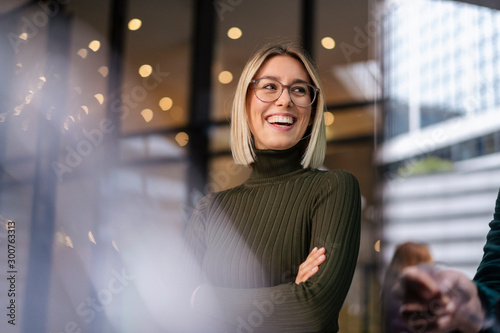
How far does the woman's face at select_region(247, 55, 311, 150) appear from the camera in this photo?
164 cm

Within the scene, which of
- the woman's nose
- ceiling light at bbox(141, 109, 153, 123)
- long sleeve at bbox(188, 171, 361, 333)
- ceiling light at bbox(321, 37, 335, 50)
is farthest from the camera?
ceiling light at bbox(321, 37, 335, 50)

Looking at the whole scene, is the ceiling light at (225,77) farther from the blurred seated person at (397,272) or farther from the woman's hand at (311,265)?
the blurred seated person at (397,272)

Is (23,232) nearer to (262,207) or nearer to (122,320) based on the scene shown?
(122,320)

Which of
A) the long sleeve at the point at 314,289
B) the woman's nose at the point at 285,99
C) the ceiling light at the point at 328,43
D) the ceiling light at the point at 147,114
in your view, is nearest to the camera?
the long sleeve at the point at 314,289

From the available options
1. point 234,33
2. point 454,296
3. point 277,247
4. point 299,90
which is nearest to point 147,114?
point 234,33

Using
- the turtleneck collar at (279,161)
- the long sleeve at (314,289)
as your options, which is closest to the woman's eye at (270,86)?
the turtleneck collar at (279,161)

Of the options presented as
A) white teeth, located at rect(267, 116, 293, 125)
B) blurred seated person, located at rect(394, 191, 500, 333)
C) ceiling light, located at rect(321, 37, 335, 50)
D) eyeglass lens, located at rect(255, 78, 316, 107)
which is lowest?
blurred seated person, located at rect(394, 191, 500, 333)

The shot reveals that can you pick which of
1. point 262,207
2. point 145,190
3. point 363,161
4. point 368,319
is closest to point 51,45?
point 145,190

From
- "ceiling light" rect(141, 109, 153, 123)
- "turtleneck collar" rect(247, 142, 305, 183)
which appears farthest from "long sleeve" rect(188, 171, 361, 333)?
"ceiling light" rect(141, 109, 153, 123)

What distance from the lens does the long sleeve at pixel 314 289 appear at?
1389mm

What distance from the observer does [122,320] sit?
175 cm

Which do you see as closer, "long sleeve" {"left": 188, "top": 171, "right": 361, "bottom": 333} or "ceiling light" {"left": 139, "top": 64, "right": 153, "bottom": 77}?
"long sleeve" {"left": 188, "top": 171, "right": 361, "bottom": 333}

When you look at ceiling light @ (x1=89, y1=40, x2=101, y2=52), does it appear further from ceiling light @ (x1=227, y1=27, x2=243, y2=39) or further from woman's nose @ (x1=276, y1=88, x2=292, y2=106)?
woman's nose @ (x1=276, y1=88, x2=292, y2=106)

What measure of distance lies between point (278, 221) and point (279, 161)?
0.19 m
